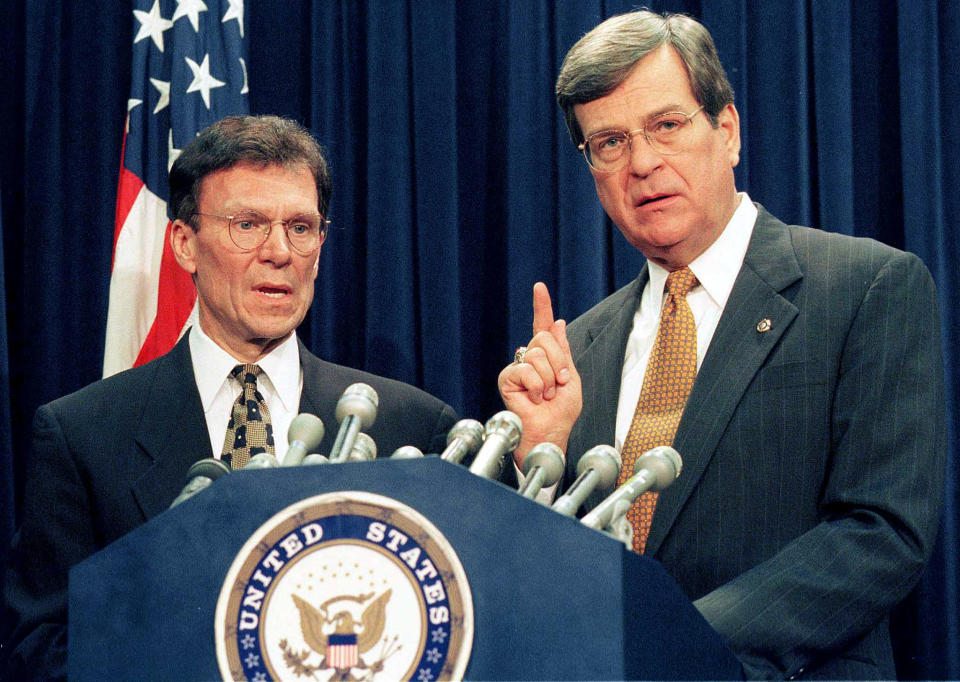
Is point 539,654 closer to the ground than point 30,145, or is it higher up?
closer to the ground

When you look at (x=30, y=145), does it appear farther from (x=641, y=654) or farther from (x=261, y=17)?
(x=641, y=654)

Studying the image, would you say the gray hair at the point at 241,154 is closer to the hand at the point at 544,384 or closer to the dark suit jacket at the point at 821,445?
the hand at the point at 544,384

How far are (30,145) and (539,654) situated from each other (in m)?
2.89

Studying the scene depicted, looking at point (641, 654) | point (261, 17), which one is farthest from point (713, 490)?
point (261, 17)

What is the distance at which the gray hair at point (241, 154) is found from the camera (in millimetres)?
2426

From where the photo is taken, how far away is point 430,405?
2467mm

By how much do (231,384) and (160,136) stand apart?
1.20 meters

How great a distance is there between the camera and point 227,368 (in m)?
2.34

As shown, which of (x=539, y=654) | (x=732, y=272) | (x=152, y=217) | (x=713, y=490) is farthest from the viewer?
(x=152, y=217)

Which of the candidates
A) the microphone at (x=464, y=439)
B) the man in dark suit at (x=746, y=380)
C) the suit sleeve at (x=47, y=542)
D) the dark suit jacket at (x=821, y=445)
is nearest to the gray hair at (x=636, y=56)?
the man in dark suit at (x=746, y=380)

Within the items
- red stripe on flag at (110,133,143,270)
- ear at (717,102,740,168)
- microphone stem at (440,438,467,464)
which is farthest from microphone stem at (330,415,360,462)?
red stripe on flag at (110,133,143,270)

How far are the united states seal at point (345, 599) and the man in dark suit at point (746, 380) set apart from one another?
60cm

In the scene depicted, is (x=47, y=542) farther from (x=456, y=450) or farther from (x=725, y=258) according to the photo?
(x=725, y=258)

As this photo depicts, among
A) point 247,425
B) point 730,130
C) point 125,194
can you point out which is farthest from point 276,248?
point 125,194
